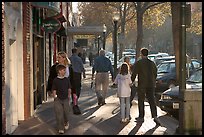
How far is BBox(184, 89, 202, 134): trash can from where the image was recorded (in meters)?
9.34

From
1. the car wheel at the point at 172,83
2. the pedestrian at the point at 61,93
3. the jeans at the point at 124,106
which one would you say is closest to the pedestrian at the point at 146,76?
the jeans at the point at 124,106

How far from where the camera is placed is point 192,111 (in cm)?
936

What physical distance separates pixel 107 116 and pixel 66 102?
286 cm

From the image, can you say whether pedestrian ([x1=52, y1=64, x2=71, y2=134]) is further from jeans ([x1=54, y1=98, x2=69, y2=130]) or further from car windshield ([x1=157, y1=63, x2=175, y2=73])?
car windshield ([x1=157, y1=63, x2=175, y2=73])

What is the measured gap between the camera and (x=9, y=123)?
956cm

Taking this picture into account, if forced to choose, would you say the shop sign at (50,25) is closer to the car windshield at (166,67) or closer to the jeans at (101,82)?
the jeans at (101,82)

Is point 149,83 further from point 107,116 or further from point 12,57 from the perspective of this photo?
point 12,57

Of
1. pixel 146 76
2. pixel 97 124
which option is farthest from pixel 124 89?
pixel 97 124

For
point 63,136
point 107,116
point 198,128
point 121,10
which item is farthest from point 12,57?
point 121,10

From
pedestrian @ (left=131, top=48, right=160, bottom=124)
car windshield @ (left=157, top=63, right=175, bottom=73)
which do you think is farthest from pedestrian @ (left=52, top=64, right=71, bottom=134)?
car windshield @ (left=157, top=63, right=175, bottom=73)

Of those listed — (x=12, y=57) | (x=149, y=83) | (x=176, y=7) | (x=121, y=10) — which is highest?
(x=121, y=10)

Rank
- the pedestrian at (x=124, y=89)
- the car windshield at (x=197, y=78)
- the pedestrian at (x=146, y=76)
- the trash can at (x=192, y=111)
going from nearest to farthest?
1. the trash can at (x=192, y=111)
2. the pedestrian at (x=146, y=76)
3. the pedestrian at (x=124, y=89)
4. the car windshield at (x=197, y=78)

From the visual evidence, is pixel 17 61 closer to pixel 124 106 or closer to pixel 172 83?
pixel 124 106

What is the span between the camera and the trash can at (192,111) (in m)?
9.34
